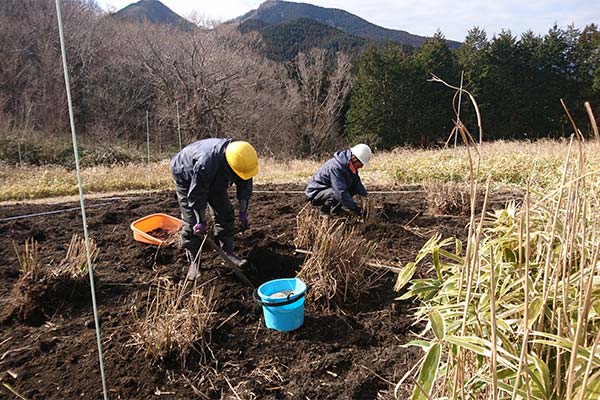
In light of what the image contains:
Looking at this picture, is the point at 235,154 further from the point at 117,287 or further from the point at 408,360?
the point at 408,360

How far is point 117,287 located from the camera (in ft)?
11.0

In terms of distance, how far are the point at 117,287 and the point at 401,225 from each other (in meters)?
3.25

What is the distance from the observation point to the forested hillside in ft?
70.0

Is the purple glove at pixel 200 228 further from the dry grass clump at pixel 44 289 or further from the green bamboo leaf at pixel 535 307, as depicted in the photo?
the green bamboo leaf at pixel 535 307

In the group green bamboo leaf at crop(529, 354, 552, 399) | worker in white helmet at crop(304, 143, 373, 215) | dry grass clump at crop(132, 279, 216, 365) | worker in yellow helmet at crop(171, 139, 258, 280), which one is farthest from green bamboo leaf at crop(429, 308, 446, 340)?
worker in white helmet at crop(304, 143, 373, 215)

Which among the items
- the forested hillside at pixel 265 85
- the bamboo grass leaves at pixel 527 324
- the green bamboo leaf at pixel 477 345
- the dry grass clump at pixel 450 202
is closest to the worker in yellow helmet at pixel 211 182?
the bamboo grass leaves at pixel 527 324

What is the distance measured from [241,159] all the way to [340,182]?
189cm

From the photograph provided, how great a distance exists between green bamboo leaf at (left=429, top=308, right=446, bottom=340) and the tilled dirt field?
1.15m

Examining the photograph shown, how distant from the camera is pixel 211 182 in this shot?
3.49 meters

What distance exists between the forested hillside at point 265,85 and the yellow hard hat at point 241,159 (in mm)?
18358

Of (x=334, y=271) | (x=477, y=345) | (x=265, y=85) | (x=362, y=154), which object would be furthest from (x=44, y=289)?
(x=265, y=85)

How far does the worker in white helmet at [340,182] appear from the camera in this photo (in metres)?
4.86

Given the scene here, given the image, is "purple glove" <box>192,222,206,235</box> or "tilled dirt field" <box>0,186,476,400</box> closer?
"tilled dirt field" <box>0,186,476,400</box>

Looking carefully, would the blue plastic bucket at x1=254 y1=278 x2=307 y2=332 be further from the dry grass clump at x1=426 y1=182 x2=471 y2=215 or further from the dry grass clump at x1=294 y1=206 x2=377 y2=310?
the dry grass clump at x1=426 y1=182 x2=471 y2=215
